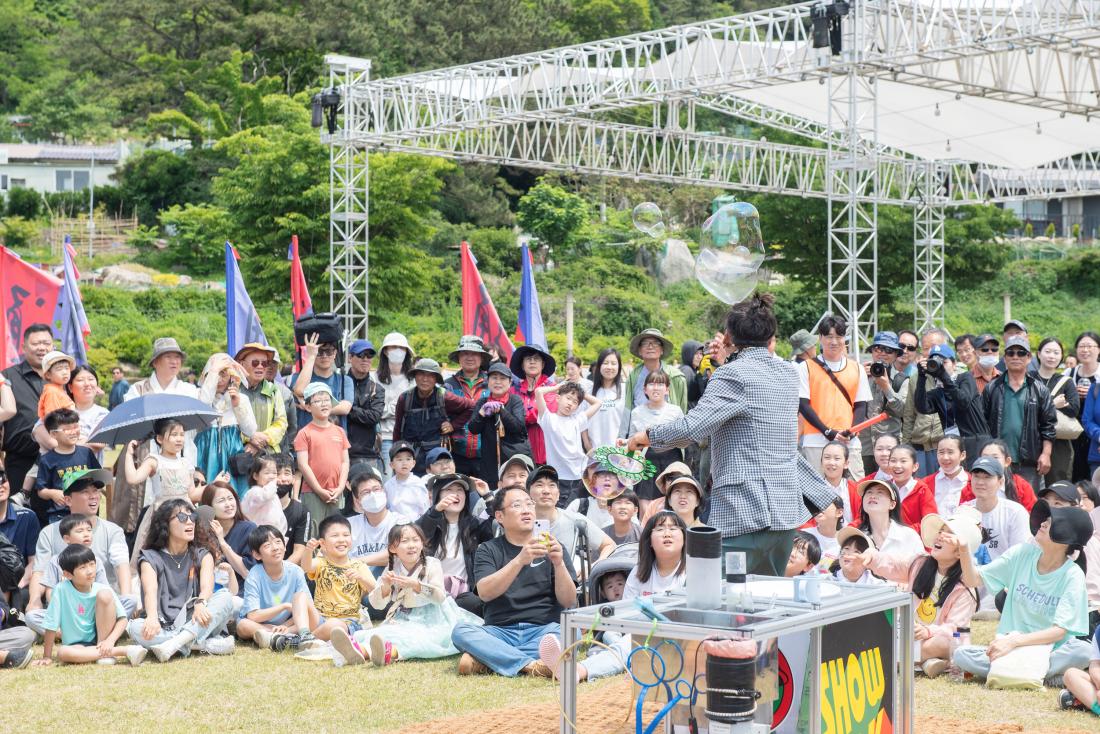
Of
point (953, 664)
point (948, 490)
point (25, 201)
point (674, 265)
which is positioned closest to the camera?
point (953, 664)

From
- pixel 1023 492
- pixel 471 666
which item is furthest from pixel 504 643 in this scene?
pixel 1023 492

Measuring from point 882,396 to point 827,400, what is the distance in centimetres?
122

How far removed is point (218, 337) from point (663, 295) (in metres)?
13.7

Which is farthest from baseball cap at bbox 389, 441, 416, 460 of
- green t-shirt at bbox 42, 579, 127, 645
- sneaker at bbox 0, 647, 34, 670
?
sneaker at bbox 0, 647, 34, 670

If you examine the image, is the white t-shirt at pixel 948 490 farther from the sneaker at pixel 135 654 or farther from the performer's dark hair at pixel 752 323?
the sneaker at pixel 135 654

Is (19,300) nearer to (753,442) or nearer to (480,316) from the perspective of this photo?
(480,316)

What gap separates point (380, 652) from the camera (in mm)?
7195

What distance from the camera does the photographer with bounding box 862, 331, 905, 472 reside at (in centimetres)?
991

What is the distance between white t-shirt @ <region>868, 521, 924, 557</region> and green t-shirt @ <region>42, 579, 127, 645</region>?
14.4 ft

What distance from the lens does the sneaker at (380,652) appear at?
720cm

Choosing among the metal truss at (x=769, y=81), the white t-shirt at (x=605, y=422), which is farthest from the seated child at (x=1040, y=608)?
the metal truss at (x=769, y=81)

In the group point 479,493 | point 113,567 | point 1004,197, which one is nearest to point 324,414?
point 479,493

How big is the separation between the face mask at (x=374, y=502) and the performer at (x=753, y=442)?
3524 millimetres

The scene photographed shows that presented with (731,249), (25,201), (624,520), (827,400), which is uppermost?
(25,201)
